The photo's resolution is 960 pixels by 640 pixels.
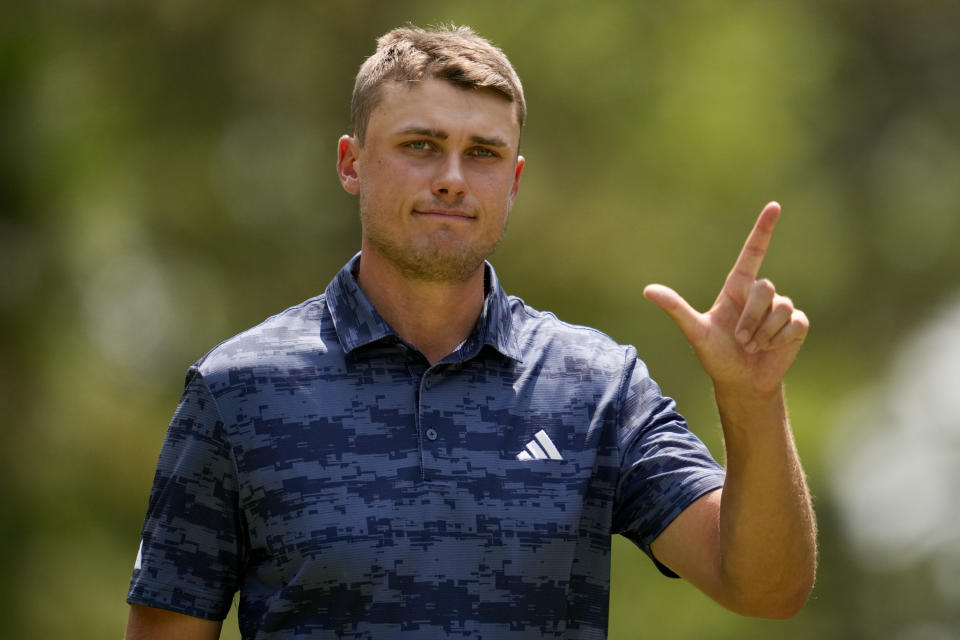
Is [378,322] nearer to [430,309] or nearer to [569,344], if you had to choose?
[430,309]

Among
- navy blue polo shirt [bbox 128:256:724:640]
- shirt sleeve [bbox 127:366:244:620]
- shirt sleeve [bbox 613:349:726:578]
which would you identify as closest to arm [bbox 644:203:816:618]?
shirt sleeve [bbox 613:349:726:578]

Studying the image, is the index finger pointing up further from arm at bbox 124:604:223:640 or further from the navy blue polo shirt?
arm at bbox 124:604:223:640

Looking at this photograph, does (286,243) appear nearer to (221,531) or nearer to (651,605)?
(651,605)

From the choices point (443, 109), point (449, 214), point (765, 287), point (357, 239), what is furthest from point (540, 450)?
point (357, 239)

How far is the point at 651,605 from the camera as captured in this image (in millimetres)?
11234

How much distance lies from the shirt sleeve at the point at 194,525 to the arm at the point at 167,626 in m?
0.03

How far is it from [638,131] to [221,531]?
29.7 feet

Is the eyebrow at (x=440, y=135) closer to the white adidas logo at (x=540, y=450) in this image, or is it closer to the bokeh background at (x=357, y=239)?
the white adidas logo at (x=540, y=450)

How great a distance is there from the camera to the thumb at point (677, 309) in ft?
9.06

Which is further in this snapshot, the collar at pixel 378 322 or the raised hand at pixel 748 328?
the collar at pixel 378 322

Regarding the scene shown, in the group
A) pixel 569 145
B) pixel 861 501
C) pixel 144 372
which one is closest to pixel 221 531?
pixel 144 372

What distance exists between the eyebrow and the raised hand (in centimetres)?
69

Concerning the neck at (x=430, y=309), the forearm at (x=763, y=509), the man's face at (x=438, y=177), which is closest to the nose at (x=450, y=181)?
the man's face at (x=438, y=177)

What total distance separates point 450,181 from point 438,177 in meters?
0.04
